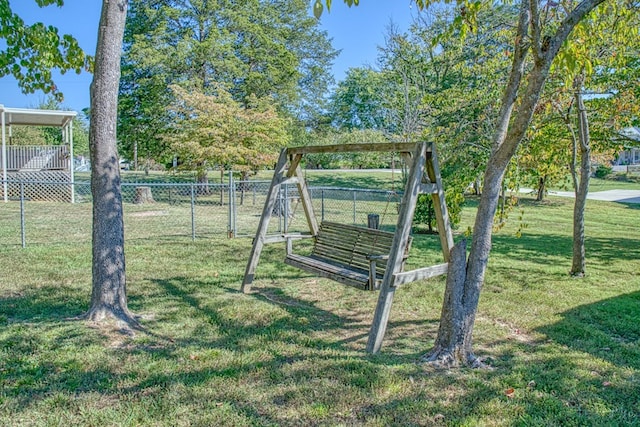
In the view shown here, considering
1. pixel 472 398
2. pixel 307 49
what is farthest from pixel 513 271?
pixel 307 49

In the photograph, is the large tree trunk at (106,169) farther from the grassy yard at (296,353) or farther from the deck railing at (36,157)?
the deck railing at (36,157)

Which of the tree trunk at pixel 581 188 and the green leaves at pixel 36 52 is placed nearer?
the green leaves at pixel 36 52

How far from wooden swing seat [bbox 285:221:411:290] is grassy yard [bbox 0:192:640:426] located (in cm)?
46

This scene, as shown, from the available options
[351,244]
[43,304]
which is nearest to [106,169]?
[43,304]

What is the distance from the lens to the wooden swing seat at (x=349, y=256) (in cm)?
463

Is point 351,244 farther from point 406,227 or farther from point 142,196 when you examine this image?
point 142,196

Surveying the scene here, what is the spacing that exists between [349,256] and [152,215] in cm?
990

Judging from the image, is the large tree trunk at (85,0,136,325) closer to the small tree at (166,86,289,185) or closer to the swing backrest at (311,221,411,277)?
the swing backrest at (311,221,411,277)

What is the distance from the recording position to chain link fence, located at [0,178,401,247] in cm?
952

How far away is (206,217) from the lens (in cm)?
1373

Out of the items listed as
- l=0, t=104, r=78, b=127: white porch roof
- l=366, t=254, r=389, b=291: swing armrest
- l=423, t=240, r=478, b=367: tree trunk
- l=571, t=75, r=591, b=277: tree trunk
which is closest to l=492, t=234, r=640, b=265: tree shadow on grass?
l=571, t=75, r=591, b=277: tree trunk

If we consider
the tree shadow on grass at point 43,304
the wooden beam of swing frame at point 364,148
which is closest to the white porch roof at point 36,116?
the tree shadow on grass at point 43,304

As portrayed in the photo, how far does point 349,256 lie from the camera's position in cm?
540

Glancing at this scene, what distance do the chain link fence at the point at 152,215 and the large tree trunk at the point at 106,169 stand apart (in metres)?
3.66
